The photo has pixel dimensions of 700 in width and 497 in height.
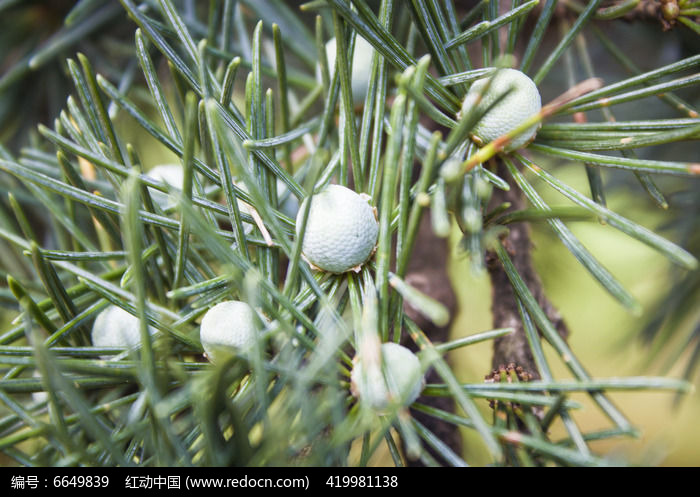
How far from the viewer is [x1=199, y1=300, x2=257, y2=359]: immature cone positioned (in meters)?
0.24

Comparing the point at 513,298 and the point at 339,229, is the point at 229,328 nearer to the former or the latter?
the point at 339,229

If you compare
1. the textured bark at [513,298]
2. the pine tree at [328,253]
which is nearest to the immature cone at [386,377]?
the pine tree at [328,253]

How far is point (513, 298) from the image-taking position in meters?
0.34

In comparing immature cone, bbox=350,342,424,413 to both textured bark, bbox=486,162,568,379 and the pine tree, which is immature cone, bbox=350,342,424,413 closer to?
the pine tree

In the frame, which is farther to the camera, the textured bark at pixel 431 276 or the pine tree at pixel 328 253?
the textured bark at pixel 431 276

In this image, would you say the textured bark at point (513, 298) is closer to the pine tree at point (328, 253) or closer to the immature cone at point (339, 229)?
the pine tree at point (328, 253)

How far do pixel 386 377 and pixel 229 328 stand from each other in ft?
0.25

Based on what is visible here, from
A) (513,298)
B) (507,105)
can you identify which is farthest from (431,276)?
(507,105)

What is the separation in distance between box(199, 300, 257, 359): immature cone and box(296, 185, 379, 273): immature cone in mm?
42

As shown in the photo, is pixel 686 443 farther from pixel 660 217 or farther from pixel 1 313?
pixel 1 313

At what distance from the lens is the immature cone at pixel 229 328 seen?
9.3 inches

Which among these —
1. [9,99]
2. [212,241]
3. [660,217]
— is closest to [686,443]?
[660,217]

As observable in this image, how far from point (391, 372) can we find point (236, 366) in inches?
2.6

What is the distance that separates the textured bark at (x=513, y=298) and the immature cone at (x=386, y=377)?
0.10 m
